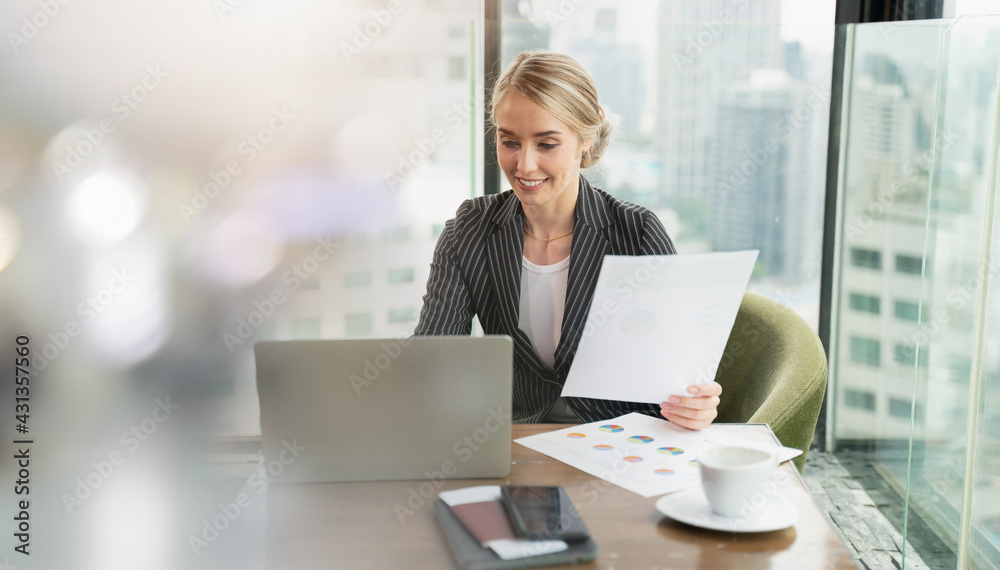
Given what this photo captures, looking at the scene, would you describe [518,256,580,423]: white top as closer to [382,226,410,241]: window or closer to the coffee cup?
the coffee cup

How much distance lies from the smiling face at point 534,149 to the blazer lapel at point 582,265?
0.07 m

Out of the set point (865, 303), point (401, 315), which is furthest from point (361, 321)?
point (865, 303)

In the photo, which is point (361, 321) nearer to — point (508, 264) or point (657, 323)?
point (508, 264)

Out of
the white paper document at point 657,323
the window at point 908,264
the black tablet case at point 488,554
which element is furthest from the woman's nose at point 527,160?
the window at point 908,264

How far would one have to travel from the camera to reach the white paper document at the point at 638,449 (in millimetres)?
957

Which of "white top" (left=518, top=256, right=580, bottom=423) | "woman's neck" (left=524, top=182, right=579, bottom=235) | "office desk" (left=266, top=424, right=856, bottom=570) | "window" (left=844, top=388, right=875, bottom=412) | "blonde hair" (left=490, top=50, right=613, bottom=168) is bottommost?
"window" (left=844, top=388, right=875, bottom=412)

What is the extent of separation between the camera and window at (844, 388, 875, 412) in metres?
2.49

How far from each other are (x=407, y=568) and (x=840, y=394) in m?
2.19

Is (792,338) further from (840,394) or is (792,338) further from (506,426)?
(840,394)

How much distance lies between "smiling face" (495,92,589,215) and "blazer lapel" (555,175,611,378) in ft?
0.23

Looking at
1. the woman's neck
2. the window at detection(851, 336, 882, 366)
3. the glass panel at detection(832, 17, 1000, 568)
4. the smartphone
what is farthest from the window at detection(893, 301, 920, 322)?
the smartphone

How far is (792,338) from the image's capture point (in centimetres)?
149

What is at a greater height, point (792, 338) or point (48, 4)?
point (48, 4)

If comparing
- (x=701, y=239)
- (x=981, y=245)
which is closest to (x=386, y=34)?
(x=701, y=239)
